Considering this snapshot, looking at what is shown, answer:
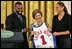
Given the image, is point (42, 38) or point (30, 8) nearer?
point (42, 38)

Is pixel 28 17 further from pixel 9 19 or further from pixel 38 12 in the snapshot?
pixel 38 12

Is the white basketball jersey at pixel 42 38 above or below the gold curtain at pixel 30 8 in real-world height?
below

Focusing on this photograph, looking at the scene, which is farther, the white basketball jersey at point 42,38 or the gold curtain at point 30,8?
the gold curtain at point 30,8

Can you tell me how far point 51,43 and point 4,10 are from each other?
1185mm

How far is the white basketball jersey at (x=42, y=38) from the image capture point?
137cm

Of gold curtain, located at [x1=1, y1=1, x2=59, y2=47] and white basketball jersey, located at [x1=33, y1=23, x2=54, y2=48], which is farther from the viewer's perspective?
gold curtain, located at [x1=1, y1=1, x2=59, y2=47]

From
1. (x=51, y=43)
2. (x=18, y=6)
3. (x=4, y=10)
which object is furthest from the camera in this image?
(x=4, y=10)

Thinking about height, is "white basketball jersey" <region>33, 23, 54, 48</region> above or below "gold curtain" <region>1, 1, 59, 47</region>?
below

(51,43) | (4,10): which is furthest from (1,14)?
(51,43)

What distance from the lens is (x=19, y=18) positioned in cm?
186

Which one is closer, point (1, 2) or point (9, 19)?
point (9, 19)

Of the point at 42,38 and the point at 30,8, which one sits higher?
the point at 30,8

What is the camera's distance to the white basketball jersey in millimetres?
1367

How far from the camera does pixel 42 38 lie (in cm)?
137
